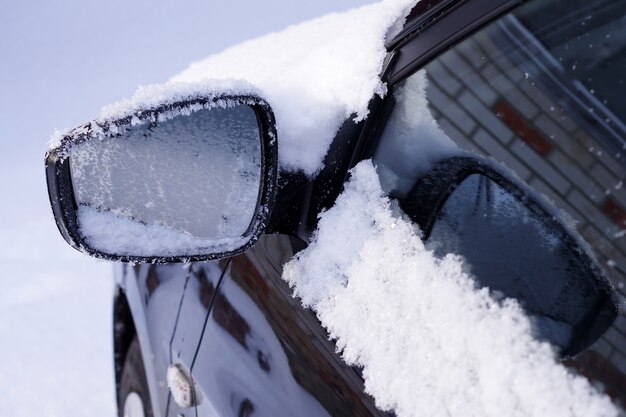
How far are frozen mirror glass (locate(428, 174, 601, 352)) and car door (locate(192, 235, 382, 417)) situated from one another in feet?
0.99

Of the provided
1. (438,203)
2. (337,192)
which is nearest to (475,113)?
(438,203)

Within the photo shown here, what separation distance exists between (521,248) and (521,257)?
1 cm

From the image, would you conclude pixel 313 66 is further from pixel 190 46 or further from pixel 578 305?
pixel 190 46

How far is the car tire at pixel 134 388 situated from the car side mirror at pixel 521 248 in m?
1.72

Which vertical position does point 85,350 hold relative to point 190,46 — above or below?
below

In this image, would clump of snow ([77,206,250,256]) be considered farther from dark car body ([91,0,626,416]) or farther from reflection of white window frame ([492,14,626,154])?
reflection of white window frame ([492,14,626,154])

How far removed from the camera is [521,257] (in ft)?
3.21

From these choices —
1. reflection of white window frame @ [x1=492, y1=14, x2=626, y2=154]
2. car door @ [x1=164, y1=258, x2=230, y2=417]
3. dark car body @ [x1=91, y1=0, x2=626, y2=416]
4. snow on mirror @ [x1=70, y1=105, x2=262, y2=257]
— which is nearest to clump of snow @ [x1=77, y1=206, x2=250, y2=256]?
snow on mirror @ [x1=70, y1=105, x2=262, y2=257]

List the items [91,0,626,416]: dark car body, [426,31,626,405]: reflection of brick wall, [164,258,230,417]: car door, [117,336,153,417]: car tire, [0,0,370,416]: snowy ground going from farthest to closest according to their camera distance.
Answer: [0,0,370,416]: snowy ground, [117,336,153,417]: car tire, [164,258,230,417]: car door, [91,0,626,416]: dark car body, [426,31,626,405]: reflection of brick wall

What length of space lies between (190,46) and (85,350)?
3.18m

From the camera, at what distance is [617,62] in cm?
86

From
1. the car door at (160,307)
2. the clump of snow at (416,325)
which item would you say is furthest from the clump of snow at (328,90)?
the car door at (160,307)

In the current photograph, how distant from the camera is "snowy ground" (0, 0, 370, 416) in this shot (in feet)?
13.6

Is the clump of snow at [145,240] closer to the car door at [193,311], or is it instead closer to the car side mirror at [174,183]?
the car side mirror at [174,183]
